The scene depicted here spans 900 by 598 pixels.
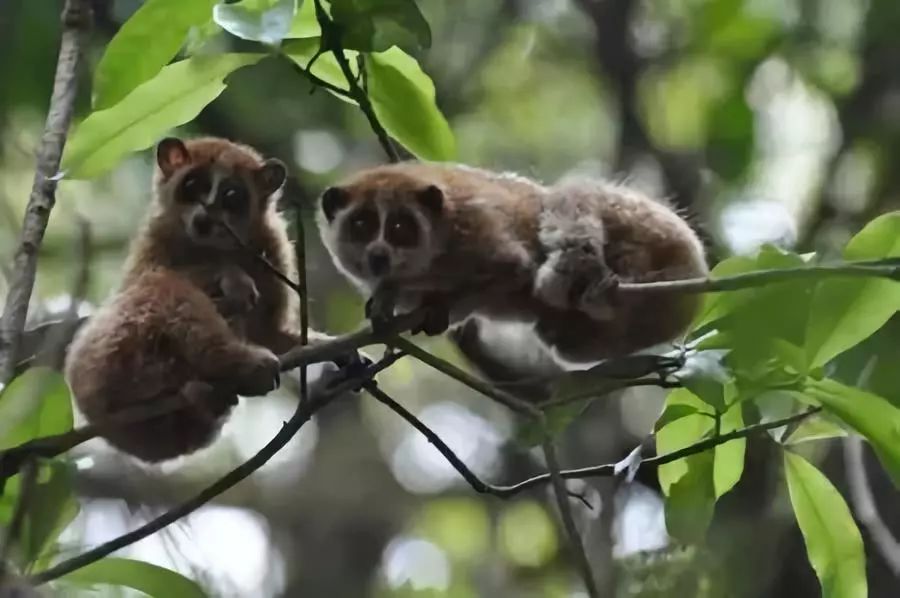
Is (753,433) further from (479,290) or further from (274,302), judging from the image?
(274,302)

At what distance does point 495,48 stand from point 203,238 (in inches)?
56.6

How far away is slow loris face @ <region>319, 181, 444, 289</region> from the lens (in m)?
1.58

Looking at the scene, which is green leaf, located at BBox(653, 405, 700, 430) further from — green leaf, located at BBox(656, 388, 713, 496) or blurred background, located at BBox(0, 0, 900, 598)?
blurred background, located at BBox(0, 0, 900, 598)

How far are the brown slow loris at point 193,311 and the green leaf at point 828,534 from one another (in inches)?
20.2

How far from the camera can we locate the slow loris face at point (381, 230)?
1.58m

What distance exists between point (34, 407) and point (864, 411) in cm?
65

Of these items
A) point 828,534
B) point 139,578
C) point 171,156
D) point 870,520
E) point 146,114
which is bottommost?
point 870,520

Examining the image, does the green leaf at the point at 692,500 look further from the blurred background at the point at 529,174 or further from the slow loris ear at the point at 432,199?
the slow loris ear at the point at 432,199

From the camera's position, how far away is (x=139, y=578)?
1.07m

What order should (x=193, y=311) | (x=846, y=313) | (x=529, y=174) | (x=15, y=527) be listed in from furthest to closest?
(x=529, y=174) → (x=193, y=311) → (x=846, y=313) → (x=15, y=527)

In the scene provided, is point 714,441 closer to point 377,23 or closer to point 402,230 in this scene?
point 377,23

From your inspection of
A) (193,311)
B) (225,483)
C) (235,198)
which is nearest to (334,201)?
(235,198)

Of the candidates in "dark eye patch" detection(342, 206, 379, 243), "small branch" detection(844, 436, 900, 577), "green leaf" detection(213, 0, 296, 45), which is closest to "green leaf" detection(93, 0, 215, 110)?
"green leaf" detection(213, 0, 296, 45)

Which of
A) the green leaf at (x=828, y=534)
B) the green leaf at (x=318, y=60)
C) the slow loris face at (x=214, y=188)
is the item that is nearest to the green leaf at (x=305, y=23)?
the green leaf at (x=318, y=60)
